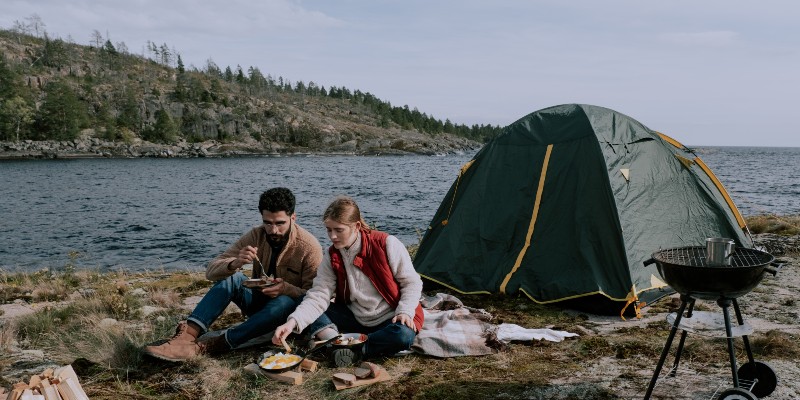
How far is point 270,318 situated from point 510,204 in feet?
11.4

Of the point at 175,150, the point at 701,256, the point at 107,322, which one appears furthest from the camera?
the point at 175,150

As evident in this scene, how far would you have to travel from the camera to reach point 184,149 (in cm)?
8238

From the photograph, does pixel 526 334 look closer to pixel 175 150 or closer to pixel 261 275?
pixel 261 275

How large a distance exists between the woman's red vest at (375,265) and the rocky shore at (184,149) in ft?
248

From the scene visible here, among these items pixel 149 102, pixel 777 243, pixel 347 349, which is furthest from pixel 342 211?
pixel 149 102

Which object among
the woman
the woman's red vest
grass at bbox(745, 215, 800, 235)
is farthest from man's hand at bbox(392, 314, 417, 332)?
grass at bbox(745, 215, 800, 235)

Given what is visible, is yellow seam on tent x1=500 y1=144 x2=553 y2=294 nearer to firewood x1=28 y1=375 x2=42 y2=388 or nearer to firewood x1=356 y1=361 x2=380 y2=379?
firewood x1=356 y1=361 x2=380 y2=379

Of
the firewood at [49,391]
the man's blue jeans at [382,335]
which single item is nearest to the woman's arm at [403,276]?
the man's blue jeans at [382,335]

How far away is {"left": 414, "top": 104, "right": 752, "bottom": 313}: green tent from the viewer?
6.50 metres

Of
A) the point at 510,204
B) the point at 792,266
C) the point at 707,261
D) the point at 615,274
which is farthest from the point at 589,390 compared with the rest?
the point at 792,266

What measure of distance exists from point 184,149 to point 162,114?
8.33m

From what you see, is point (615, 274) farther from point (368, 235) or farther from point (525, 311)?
point (368, 235)

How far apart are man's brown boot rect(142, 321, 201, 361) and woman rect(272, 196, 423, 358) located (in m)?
0.83

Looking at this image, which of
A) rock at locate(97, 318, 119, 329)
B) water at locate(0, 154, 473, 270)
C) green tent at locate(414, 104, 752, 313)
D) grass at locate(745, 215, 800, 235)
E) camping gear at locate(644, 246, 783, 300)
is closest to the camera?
camping gear at locate(644, 246, 783, 300)
